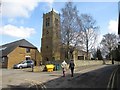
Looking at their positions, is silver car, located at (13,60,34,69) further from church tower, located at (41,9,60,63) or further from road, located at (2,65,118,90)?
church tower, located at (41,9,60,63)

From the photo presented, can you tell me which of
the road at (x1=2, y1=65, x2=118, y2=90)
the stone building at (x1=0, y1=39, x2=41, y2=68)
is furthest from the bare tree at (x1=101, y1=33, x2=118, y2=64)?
the road at (x1=2, y1=65, x2=118, y2=90)

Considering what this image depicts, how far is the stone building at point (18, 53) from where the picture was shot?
5021 centimetres

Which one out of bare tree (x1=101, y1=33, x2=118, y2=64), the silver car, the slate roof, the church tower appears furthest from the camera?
bare tree (x1=101, y1=33, x2=118, y2=64)

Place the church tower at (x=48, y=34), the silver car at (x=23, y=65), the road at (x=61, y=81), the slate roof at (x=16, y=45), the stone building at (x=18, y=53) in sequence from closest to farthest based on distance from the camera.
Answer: the road at (x=61, y=81), the silver car at (x=23, y=65), the stone building at (x=18, y=53), the slate roof at (x=16, y=45), the church tower at (x=48, y=34)

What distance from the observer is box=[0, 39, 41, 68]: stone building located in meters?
50.2

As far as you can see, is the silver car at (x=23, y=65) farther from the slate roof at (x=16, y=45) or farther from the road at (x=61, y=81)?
the road at (x=61, y=81)

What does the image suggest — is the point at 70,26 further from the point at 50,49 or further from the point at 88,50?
the point at 50,49

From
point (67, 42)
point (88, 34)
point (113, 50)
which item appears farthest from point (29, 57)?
point (113, 50)

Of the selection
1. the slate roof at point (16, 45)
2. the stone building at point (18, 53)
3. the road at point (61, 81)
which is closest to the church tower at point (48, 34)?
the stone building at point (18, 53)

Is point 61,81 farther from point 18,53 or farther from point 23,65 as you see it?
point 18,53

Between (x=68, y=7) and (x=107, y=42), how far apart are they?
40.1m

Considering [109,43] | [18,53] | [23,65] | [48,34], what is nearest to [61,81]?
[23,65]

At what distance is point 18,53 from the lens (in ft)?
171

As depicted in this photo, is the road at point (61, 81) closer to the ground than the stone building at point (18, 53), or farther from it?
closer to the ground
